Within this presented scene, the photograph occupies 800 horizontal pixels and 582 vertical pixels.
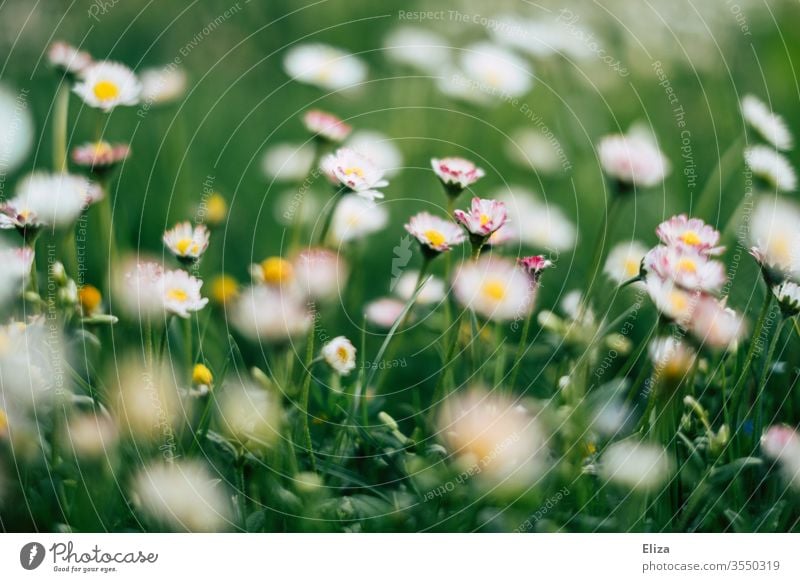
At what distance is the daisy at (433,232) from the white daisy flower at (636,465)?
152mm

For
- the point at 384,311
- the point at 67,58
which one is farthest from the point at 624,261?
the point at 67,58

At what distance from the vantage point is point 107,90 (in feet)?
1.90

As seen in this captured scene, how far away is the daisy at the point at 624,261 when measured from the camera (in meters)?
0.58

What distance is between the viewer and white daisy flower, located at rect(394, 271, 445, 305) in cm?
55

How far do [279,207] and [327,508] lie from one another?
189mm

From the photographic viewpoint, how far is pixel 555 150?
24.0 inches

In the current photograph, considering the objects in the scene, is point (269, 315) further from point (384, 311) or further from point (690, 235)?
point (690, 235)

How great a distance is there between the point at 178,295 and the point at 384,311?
0.12 m

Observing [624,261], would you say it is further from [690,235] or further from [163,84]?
[163,84]

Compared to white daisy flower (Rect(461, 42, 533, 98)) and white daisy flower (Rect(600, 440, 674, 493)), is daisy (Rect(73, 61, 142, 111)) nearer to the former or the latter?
white daisy flower (Rect(461, 42, 533, 98))

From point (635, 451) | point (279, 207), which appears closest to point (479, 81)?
point (279, 207)
